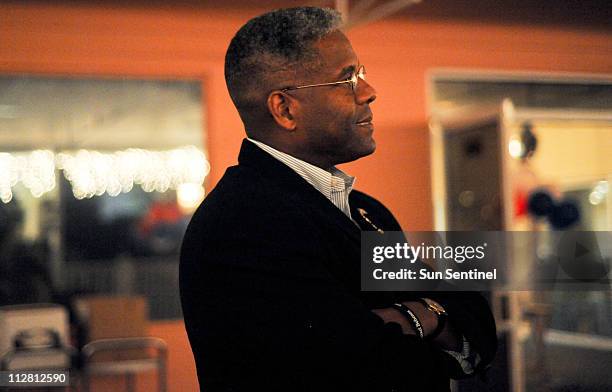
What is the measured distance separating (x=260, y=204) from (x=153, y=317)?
397 centimetres

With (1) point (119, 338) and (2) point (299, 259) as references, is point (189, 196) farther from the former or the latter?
(2) point (299, 259)

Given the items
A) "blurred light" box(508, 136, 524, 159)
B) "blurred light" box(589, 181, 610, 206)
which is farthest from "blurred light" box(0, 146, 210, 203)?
"blurred light" box(589, 181, 610, 206)

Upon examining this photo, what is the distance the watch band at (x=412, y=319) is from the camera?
4.82ft

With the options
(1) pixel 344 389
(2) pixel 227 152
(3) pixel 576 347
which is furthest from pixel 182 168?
(1) pixel 344 389

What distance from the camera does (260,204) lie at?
1329 millimetres

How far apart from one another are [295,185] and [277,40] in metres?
0.26

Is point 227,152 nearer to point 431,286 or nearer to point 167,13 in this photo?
point 167,13

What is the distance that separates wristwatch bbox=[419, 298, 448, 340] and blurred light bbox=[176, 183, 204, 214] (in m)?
3.85

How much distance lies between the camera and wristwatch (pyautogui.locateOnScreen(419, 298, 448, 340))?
4.95 ft

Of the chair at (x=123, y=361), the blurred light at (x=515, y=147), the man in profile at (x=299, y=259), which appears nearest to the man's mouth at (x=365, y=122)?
the man in profile at (x=299, y=259)

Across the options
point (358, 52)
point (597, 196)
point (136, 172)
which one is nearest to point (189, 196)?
point (136, 172)

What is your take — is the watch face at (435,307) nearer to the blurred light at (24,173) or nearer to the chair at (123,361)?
the chair at (123,361)

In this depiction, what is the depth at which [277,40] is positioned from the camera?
1425 millimetres

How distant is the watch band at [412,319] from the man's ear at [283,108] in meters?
0.39
